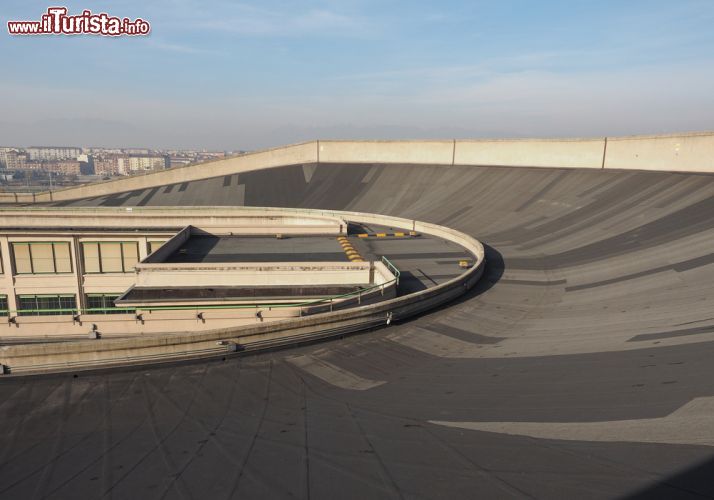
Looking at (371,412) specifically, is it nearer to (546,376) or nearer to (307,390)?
(307,390)

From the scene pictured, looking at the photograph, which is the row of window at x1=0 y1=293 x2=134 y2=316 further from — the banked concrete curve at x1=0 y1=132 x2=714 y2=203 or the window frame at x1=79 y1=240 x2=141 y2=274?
the banked concrete curve at x1=0 y1=132 x2=714 y2=203

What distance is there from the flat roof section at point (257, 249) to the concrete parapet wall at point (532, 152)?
2885 cm

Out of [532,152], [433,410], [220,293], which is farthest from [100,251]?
[532,152]

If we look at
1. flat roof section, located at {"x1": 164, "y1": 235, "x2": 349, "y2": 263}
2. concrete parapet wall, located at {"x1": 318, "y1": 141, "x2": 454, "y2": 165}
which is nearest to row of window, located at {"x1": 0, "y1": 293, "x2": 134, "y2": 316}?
flat roof section, located at {"x1": 164, "y1": 235, "x2": 349, "y2": 263}

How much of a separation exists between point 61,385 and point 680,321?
20.4m

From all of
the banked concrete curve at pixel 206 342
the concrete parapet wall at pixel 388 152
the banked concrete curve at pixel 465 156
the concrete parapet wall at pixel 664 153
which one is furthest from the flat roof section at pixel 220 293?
the concrete parapet wall at pixel 388 152

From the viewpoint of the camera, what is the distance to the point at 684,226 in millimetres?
27062

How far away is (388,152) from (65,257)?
41600mm

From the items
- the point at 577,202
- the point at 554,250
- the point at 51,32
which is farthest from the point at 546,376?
the point at 51,32

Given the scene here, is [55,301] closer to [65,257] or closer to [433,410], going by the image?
[65,257]

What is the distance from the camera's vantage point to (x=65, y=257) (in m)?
29.5

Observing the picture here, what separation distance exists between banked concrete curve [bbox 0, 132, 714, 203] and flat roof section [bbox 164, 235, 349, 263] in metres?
29.0

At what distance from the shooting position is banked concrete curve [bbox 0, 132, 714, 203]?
122ft

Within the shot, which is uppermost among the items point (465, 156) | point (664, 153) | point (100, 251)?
point (465, 156)
